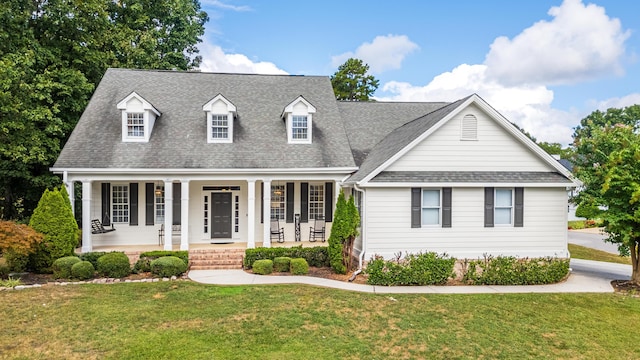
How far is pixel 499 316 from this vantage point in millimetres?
9008

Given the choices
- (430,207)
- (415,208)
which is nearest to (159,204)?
(415,208)

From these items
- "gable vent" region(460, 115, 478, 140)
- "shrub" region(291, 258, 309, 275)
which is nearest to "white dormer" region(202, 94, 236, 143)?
"shrub" region(291, 258, 309, 275)

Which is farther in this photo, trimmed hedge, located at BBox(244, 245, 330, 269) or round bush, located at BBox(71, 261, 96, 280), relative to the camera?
trimmed hedge, located at BBox(244, 245, 330, 269)

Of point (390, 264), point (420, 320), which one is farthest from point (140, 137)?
point (420, 320)

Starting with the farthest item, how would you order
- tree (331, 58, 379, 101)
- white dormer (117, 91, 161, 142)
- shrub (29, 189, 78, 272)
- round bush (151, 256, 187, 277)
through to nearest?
tree (331, 58, 379, 101) < white dormer (117, 91, 161, 142) < shrub (29, 189, 78, 272) < round bush (151, 256, 187, 277)

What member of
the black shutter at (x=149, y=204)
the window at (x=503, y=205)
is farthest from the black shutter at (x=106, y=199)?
the window at (x=503, y=205)

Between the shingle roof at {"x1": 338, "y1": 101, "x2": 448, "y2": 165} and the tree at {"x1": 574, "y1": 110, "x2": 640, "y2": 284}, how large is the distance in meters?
8.10

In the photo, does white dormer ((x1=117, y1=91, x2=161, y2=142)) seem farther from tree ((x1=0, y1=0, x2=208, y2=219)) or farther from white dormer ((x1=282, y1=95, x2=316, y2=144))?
white dormer ((x1=282, y1=95, x2=316, y2=144))

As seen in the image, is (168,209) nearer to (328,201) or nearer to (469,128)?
(328,201)

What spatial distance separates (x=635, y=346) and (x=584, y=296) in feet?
11.1

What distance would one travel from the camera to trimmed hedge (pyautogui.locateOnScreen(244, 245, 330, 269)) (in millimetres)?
13633

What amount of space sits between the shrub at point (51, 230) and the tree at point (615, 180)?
17435mm

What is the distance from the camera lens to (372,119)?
19.5 m

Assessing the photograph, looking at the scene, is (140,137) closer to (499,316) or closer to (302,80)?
(302,80)
